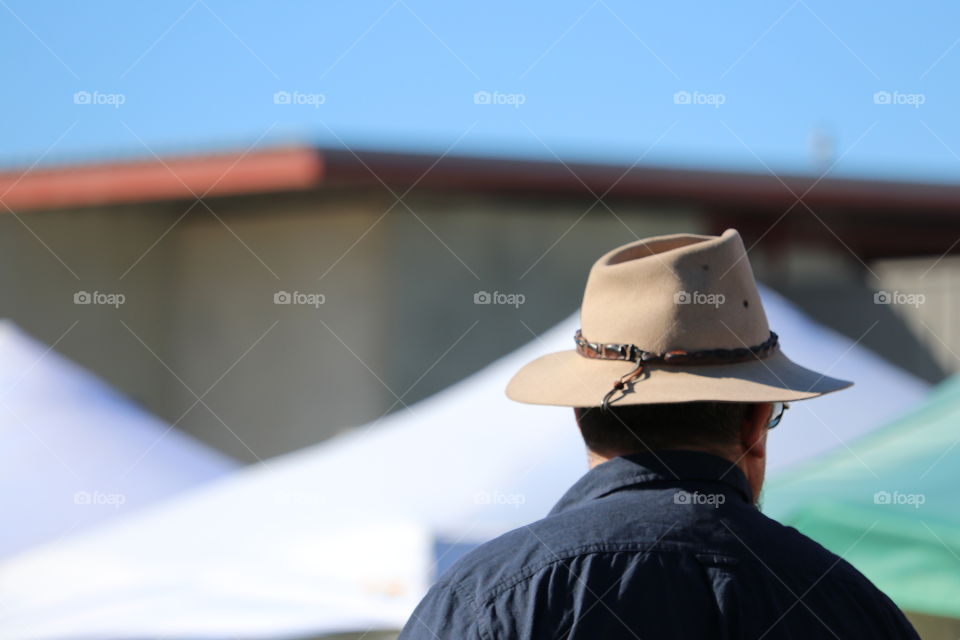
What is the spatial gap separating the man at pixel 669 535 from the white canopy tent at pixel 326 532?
2.26 meters

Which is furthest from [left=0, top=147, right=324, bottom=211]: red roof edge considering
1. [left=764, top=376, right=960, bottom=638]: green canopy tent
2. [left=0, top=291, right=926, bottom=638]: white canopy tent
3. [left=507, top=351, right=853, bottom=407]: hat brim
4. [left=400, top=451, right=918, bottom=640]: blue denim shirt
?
[left=400, top=451, right=918, bottom=640]: blue denim shirt

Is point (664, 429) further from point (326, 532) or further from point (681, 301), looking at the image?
point (326, 532)

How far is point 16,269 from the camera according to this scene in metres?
7.34

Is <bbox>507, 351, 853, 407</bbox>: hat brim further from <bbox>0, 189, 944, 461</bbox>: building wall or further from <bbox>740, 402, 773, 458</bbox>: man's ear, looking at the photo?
<bbox>0, 189, 944, 461</bbox>: building wall

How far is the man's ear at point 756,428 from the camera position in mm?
1376

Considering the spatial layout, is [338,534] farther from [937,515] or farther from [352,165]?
[352,165]

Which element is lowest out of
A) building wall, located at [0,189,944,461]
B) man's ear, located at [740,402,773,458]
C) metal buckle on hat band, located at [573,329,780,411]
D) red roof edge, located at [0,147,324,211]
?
man's ear, located at [740,402,773,458]

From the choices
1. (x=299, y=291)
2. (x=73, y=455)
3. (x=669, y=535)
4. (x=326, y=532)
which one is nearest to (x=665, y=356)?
(x=669, y=535)

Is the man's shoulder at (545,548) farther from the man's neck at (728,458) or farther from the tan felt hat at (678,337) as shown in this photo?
the tan felt hat at (678,337)

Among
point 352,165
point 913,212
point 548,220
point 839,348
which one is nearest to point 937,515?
point 839,348

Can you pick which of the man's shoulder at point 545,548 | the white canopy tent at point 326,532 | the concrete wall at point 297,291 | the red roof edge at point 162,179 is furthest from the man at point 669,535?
the concrete wall at point 297,291

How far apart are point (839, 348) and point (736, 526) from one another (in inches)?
139

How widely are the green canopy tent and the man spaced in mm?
1747

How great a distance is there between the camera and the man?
1.14 metres
